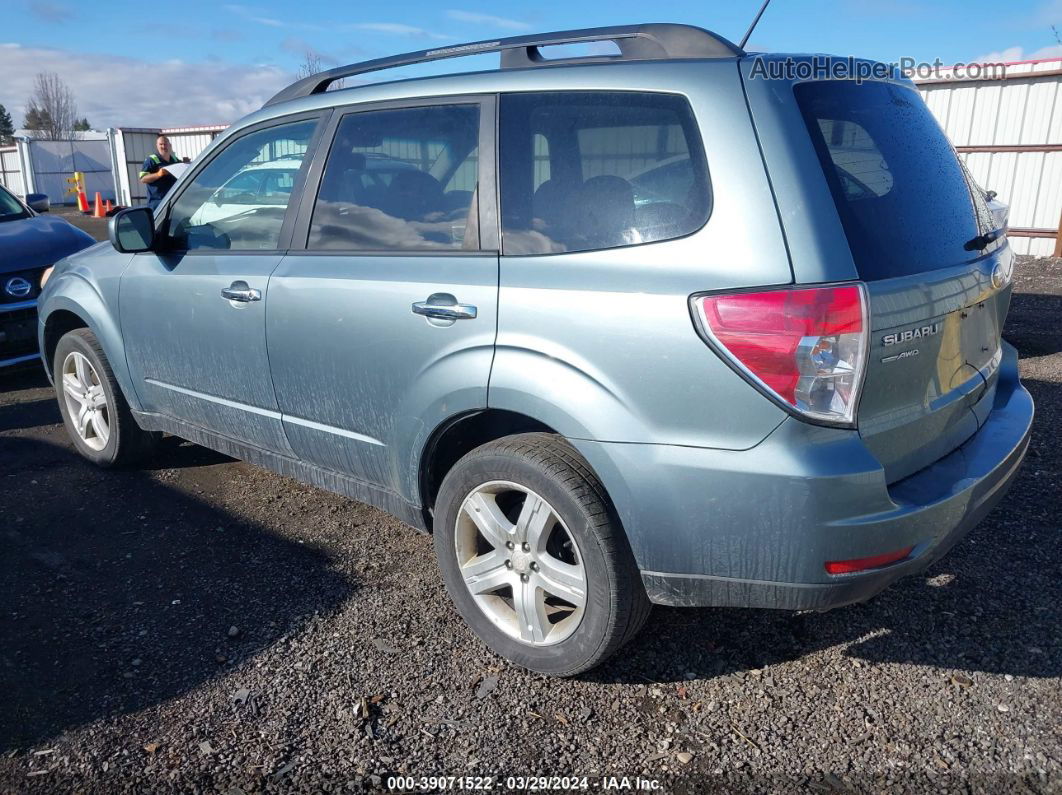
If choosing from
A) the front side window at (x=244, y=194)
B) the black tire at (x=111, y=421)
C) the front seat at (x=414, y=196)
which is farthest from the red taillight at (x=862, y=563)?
the black tire at (x=111, y=421)

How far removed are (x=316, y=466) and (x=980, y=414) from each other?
2545 millimetres

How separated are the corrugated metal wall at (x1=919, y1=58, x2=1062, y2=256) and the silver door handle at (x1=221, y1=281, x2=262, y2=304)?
12483 mm

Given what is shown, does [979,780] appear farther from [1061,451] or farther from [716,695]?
[1061,451]

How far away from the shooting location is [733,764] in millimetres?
2412

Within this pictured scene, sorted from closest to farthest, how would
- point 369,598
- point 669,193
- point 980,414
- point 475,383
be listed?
point 669,193 < point 475,383 < point 980,414 < point 369,598

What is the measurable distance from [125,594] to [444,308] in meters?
1.84

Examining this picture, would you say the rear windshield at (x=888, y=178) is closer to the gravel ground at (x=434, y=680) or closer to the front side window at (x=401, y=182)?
the front side window at (x=401, y=182)

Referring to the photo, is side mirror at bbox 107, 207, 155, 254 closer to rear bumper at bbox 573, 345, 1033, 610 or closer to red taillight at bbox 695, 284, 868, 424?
rear bumper at bbox 573, 345, 1033, 610

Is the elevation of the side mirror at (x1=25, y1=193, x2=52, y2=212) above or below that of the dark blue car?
above

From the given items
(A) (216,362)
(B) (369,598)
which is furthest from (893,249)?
(A) (216,362)

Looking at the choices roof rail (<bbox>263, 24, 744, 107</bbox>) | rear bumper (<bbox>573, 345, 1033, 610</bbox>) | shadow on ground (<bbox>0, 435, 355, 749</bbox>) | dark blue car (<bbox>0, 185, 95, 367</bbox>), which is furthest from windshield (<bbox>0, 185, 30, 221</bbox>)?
rear bumper (<bbox>573, 345, 1033, 610</bbox>)

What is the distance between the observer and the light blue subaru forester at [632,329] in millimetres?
2215

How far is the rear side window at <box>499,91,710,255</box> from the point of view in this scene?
2393 mm

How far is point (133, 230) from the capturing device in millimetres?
3953
